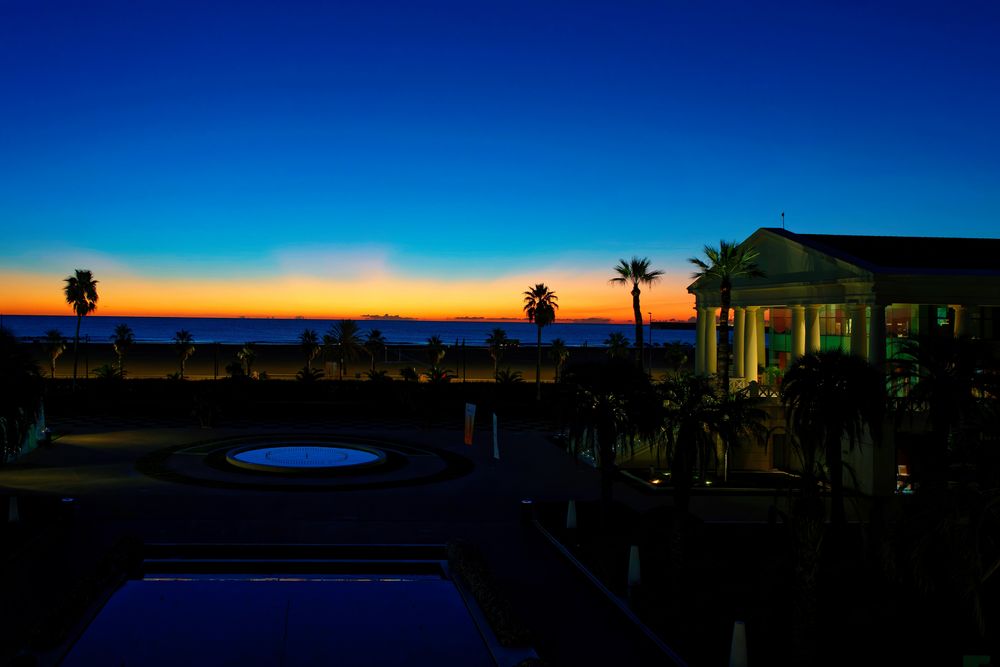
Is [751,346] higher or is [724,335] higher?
[724,335]

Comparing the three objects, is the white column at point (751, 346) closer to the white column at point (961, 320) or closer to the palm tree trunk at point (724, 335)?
the palm tree trunk at point (724, 335)

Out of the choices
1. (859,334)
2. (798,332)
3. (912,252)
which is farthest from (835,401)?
(912,252)

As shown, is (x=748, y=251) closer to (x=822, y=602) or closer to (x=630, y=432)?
(x=630, y=432)

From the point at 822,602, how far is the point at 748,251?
903 inches

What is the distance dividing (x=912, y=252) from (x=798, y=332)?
593 centimetres

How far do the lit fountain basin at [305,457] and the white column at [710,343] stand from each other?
58.3 feet

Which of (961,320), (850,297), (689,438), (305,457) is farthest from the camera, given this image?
(305,457)

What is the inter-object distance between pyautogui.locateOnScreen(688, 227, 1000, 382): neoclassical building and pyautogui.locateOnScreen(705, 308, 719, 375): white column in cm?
5

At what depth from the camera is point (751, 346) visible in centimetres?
3875

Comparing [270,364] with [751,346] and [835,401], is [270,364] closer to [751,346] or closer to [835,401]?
[751,346]

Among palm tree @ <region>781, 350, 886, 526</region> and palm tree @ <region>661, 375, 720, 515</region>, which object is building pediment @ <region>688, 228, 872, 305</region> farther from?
palm tree @ <region>661, 375, 720, 515</region>

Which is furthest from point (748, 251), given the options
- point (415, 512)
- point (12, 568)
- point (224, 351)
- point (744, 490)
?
point (224, 351)

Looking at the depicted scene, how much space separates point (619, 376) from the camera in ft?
71.6

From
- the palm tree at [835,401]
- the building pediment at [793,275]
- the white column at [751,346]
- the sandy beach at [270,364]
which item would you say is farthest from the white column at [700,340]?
the sandy beach at [270,364]
